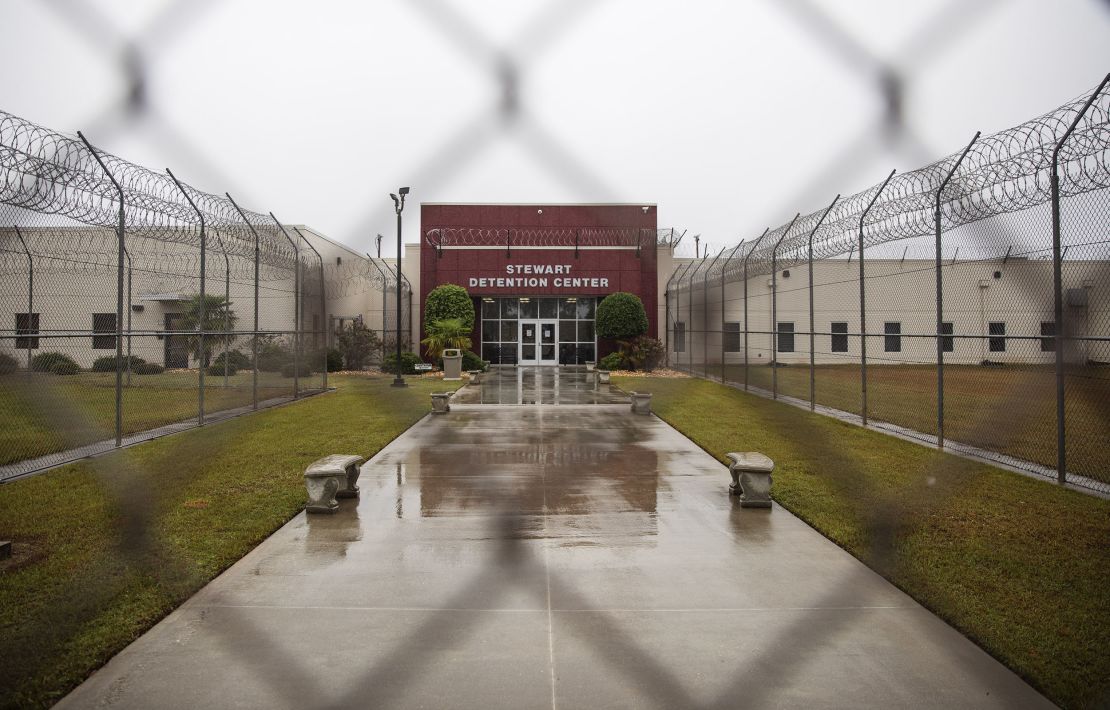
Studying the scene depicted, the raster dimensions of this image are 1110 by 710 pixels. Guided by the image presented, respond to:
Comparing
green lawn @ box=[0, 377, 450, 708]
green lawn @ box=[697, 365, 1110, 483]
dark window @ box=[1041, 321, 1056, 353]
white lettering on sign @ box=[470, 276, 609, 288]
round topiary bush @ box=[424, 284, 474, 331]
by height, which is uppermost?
white lettering on sign @ box=[470, 276, 609, 288]

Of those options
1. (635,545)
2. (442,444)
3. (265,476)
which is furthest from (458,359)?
(635,545)

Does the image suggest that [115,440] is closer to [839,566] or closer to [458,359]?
[839,566]

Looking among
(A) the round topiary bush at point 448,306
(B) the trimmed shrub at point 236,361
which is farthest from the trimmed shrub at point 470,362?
(B) the trimmed shrub at point 236,361

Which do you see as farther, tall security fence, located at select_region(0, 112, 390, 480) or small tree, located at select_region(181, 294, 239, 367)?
small tree, located at select_region(181, 294, 239, 367)

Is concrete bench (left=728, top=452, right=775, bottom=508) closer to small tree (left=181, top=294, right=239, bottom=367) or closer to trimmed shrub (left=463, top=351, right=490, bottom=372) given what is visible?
small tree (left=181, top=294, right=239, bottom=367)

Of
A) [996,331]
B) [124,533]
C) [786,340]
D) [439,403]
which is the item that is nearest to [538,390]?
[439,403]

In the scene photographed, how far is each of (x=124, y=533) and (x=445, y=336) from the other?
1959cm

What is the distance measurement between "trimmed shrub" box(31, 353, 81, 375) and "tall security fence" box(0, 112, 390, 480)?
5 centimetres

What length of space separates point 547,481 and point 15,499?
4754mm

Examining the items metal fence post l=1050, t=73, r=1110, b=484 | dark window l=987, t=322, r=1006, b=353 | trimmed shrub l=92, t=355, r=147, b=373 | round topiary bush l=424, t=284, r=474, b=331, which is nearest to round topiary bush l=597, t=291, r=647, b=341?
round topiary bush l=424, t=284, r=474, b=331

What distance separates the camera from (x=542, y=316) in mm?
29891

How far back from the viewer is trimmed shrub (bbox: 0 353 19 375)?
42.0 feet

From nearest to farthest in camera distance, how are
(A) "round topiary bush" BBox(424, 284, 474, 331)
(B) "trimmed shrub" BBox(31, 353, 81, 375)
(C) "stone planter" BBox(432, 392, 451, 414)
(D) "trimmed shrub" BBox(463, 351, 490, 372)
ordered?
(C) "stone planter" BBox(432, 392, 451, 414) < (B) "trimmed shrub" BBox(31, 353, 81, 375) < (A) "round topiary bush" BBox(424, 284, 474, 331) < (D) "trimmed shrub" BBox(463, 351, 490, 372)

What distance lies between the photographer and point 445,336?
24375 mm
